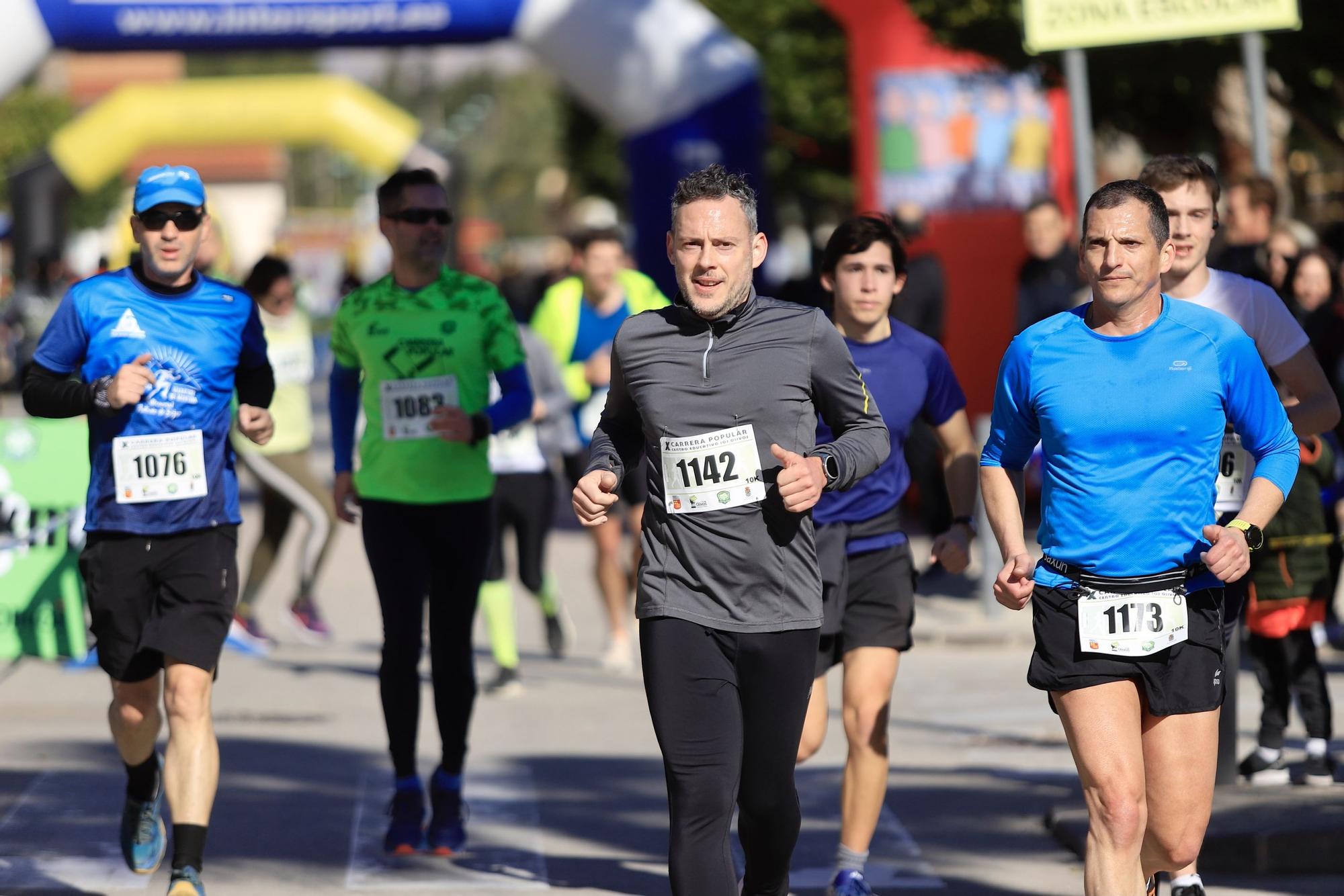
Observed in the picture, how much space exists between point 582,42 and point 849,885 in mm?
11612

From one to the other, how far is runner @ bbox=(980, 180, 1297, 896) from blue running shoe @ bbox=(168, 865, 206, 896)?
2.27 m

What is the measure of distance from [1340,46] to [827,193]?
22124 millimetres

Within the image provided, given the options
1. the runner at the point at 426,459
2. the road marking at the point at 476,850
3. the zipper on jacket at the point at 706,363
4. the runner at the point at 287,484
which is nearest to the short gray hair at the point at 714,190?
the zipper on jacket at the point at 706,363

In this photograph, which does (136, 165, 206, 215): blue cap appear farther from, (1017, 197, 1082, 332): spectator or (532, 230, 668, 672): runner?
(1017, 197, 1082, 332): spectator

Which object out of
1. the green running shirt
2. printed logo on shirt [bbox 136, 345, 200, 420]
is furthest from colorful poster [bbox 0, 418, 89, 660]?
printed logo on shirt [bbox 136, 345, 200, 420]

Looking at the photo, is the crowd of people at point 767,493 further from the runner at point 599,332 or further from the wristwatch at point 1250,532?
the runner at point 599,332

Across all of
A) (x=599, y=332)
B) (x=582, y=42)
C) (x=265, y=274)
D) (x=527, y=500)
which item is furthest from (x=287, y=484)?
(x=582, y=42)

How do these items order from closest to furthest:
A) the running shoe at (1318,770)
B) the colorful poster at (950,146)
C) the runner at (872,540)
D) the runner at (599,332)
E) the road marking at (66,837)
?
the runner at (872,540)
the road marking at (66,837)
the running shoe at (1318,770)
the runner at (599,332)
the colorful poster at (950,146)

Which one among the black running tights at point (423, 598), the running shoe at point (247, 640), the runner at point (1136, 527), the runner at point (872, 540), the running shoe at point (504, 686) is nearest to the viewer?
the runner at point (1136, 527)

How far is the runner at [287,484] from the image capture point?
1066 cm

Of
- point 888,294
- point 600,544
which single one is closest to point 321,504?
point 600,544

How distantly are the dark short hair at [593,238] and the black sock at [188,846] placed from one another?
4690 millimetres

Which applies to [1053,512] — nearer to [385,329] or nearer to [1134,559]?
[1134,559]

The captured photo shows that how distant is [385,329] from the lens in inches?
255
